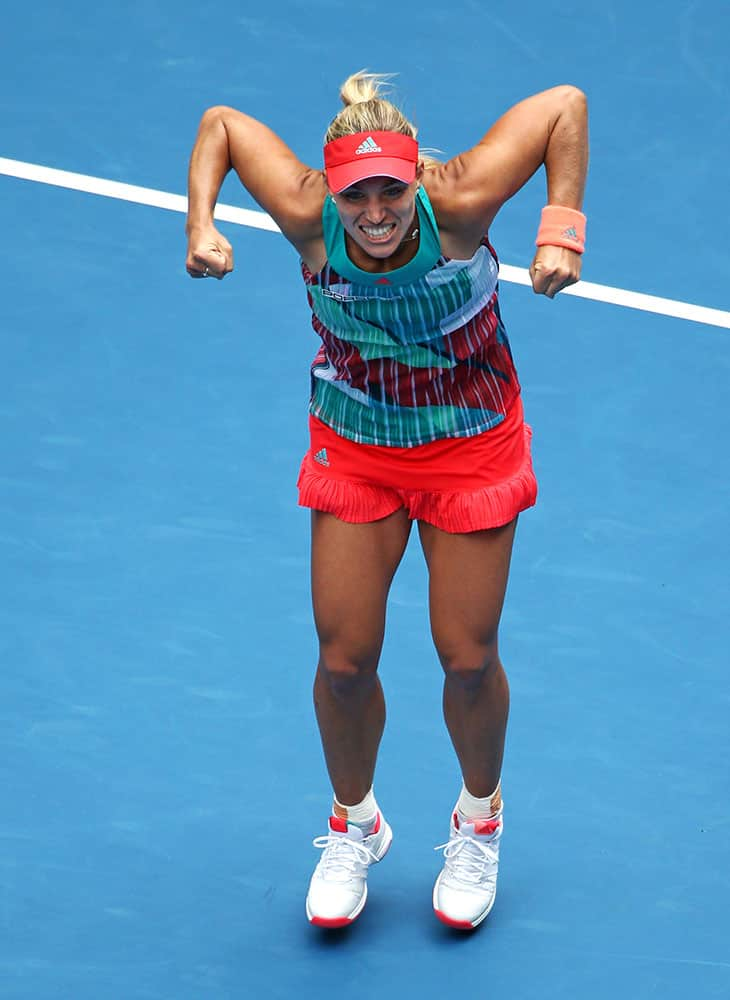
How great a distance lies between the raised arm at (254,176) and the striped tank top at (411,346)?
0.07 meters

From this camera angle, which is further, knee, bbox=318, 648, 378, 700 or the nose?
knee, bbox=318, 648, 378, 700

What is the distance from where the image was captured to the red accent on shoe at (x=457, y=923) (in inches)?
197

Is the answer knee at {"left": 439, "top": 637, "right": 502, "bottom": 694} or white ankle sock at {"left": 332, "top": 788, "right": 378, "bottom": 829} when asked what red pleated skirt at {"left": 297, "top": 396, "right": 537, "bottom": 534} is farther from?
white ankle sock at {"left": 332, "top": 788, "right": 378, "bottom": 829}

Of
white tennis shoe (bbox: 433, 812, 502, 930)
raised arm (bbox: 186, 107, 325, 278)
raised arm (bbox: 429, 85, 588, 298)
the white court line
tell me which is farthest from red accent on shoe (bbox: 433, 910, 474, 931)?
the white court line

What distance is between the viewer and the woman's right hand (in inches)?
166

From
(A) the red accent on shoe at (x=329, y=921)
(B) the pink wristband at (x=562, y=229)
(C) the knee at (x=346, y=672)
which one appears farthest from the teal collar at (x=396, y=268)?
(A) the red accent on shoe at (x=329, y=921)

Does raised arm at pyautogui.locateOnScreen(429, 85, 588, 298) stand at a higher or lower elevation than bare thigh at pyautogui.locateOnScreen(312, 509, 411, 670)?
higher

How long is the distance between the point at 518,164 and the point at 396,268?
0.35 metres

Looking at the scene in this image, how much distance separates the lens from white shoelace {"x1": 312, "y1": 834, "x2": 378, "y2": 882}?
5.08 metres

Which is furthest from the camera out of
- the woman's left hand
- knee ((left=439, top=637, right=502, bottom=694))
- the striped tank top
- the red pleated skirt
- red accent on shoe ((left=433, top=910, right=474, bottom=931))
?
red accent on shoe ((left=433, top=910, right=474, bottom=931))

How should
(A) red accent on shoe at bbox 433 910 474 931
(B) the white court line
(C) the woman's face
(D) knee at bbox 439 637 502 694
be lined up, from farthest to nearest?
1. (B) the white court line
2. (A) red accent on shoe at bbox 433 910 474 931
3. (D) knee at bbox 439 637 502 694
4. (C) the woman's face

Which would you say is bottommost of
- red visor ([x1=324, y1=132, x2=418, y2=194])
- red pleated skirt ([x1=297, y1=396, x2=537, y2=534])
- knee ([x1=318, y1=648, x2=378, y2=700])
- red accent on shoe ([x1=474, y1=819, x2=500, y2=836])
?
red accent on shoe ([x1=474, y1=819, x2=500, y2=836])

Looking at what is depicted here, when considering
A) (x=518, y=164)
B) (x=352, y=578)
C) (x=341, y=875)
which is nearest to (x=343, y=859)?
(x=341, y=875)

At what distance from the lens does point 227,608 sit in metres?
6.07
